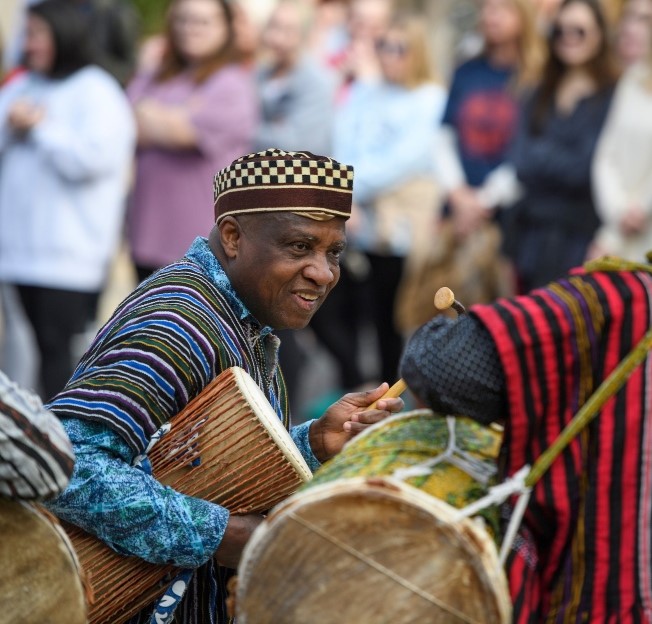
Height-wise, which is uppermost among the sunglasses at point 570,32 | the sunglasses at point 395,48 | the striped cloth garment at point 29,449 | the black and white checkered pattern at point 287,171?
the black and white checkered pattern at point 287,171

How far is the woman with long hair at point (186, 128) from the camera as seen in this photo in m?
7.68

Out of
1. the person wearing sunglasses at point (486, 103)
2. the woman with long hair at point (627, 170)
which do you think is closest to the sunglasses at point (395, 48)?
the person wearing sunglasses at point (486, 103)

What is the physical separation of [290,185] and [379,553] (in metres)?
1.00

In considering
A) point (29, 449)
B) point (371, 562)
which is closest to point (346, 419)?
point (371, 562)

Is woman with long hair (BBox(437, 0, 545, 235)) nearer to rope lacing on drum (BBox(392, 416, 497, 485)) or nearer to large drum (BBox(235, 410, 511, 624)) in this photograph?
rope lacing on drum (BBox(392, 416, 497, 485))

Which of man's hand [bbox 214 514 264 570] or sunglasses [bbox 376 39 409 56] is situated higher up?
sunglasses [bbox 376 39 409 56]

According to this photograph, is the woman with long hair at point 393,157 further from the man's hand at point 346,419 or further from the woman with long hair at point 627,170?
the man's hand at point 346,419

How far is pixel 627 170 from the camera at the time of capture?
7.22 metres

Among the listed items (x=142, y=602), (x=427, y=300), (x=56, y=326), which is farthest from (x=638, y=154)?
(x=142, y=602)

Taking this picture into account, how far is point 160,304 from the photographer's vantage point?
3471 mm

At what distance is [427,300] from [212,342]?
4466 mm

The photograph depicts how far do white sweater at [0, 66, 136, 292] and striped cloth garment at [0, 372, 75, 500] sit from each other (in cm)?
451

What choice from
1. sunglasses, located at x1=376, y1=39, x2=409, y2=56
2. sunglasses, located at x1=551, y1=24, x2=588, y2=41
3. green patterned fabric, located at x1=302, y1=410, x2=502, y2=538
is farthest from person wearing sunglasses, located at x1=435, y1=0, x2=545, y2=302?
green patterned fabric, located at x1=302, y1=410, x2=502, y2=538

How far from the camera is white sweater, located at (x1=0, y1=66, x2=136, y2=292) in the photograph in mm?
7379
